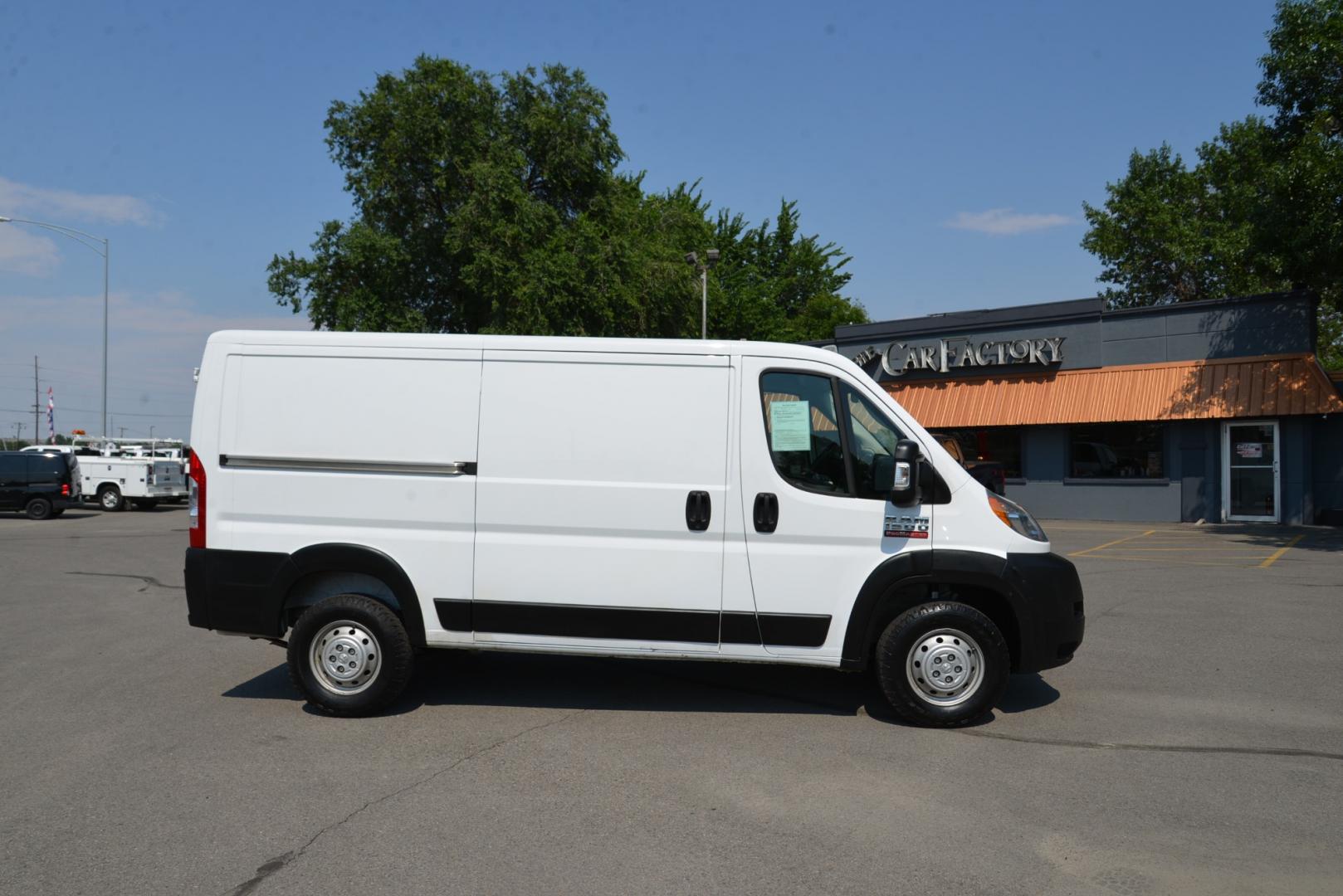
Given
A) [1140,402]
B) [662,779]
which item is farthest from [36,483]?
[1140,402]

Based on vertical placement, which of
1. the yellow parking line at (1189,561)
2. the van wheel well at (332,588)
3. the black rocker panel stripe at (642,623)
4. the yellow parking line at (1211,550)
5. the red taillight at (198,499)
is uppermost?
the red taillight at (198,499)

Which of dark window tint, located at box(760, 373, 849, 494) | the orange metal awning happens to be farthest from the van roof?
the orange metal awning

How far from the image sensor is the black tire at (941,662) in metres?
5.66

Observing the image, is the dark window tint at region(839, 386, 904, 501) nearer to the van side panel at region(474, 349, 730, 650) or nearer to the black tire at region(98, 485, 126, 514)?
the van side panel at region(474, 349, 730, 650)

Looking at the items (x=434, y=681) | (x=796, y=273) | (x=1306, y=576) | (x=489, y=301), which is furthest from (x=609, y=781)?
(x=796, y=273)

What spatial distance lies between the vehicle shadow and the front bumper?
1.82 feet

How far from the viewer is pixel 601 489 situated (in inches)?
227

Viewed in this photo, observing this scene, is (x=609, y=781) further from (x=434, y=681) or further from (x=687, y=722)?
(x=434, y=681)

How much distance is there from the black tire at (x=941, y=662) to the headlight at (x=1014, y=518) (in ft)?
1.86

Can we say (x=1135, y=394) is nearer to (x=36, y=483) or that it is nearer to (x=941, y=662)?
(x=941, y=662)

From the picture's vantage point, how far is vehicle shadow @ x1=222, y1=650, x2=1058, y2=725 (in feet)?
20.6

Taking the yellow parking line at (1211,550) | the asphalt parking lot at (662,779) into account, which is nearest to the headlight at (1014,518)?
the asphalt parking lot at (662,779)

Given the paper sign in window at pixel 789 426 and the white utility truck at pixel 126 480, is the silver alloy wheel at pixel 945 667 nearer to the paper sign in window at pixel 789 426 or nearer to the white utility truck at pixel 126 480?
the paper sign in window at pixel 789 426

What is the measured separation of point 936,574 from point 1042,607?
652 mm
